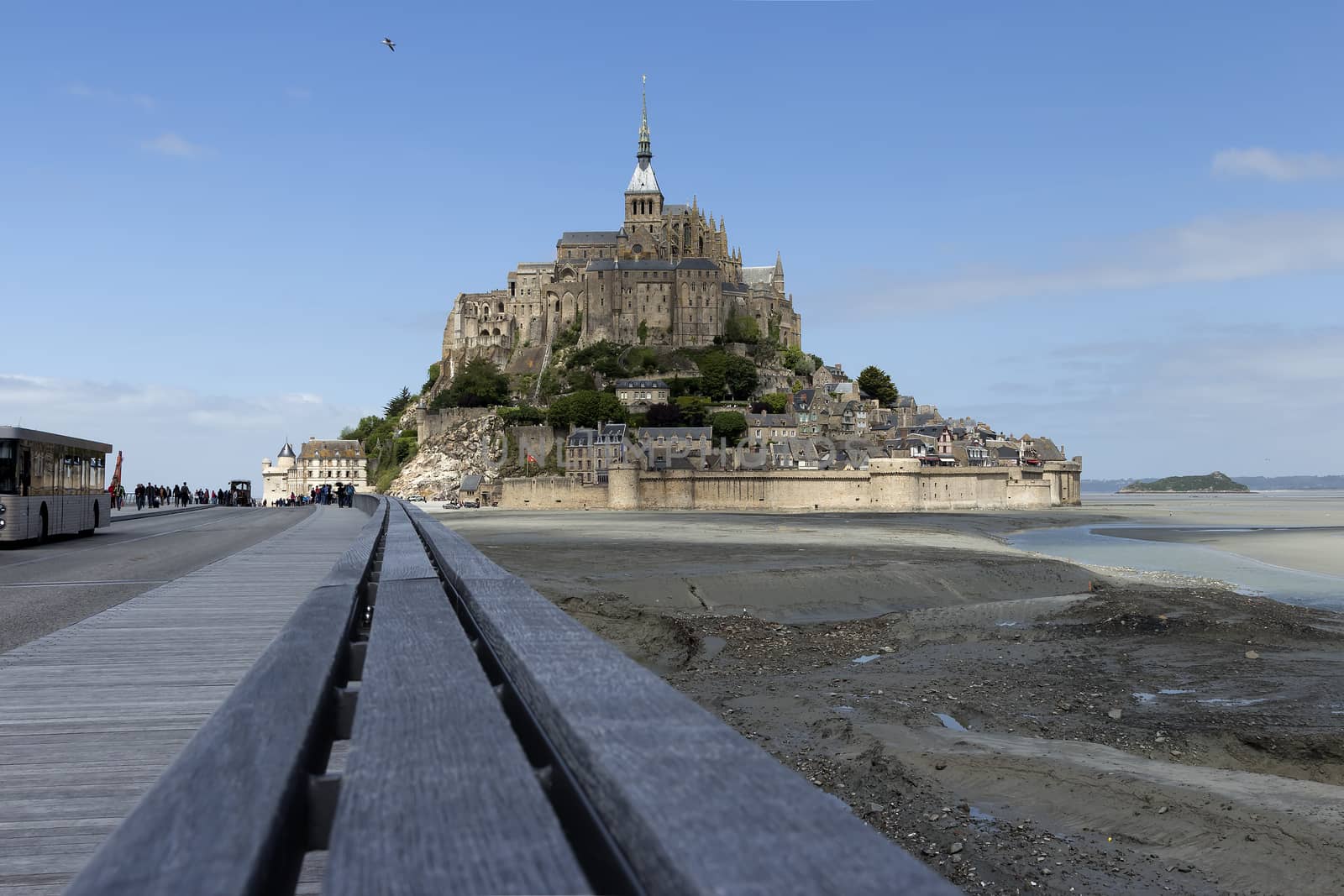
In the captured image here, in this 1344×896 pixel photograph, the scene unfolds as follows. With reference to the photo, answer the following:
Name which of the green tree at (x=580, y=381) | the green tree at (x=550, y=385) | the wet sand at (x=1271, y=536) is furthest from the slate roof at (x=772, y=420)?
the wet sand at (x=1271, y=536)

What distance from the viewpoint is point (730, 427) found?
90812 millimetres

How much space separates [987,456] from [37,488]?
91815mm

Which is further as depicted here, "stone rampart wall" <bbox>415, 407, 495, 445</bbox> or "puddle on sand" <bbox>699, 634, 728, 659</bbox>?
"stone rampart wall" <bbox>415, 407, 495, 445</bbox>

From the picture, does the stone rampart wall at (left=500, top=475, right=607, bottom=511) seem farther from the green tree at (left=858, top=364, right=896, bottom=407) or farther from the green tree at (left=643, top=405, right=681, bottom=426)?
the green tree at (left=858, top=364, right=896, bottom=407)

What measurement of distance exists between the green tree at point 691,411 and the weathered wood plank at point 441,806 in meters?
90.0

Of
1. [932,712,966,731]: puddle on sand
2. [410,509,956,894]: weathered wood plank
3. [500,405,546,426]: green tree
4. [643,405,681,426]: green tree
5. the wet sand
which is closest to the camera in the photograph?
[410,509,956,894]: weathered wood plank

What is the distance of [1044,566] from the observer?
26469 mm

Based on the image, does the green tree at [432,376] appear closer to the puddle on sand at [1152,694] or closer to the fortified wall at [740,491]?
the fortified wall at [740,491]

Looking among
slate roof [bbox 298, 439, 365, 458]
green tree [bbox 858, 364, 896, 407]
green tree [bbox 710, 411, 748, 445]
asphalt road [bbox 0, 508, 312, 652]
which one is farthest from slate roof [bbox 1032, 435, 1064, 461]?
asphalt road [bbox 0, 508, 312, 652]

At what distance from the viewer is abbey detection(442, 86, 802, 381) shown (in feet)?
352

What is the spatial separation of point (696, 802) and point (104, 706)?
491cm

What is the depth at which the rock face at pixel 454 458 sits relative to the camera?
313 feet

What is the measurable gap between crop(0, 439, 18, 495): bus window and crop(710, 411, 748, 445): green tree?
7227 centimetres

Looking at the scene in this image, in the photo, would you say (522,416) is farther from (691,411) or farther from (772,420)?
(772,420)
